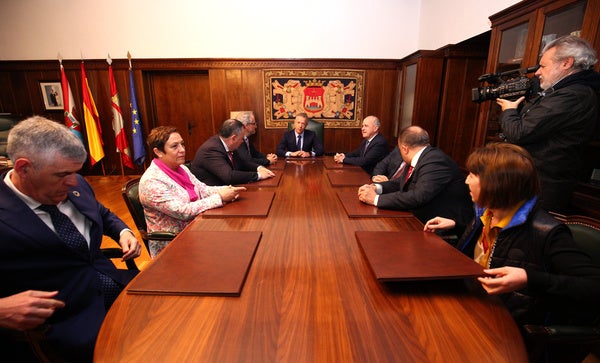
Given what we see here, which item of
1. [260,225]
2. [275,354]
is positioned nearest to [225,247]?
[260,225]

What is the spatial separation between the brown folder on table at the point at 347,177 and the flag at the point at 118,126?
4169 mm

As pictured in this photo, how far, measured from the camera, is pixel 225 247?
3.59ft

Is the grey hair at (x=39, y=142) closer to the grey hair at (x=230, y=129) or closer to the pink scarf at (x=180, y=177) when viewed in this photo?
the pink scarf at (x=180, y=177)

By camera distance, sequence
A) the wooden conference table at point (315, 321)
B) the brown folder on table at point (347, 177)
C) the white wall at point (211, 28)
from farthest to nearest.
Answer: the white wall at point (211, 28) → the brown folder on table at point (347, 177) → the wooden conference table at point (315, 321)

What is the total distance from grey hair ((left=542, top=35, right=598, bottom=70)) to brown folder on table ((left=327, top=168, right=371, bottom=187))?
Result: 1287 mm

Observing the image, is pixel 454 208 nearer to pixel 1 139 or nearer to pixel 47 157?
pixel 47 157

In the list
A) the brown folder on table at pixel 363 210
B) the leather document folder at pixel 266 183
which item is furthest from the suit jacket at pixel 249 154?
the brown folder on table at pixel 363 210

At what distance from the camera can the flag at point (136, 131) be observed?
4.81 metres

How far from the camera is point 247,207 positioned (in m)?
1.57

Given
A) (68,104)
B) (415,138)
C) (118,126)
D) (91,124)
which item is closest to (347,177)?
(415,138)

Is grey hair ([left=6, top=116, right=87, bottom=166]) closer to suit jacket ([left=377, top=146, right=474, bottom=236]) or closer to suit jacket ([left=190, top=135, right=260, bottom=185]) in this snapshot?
suit jacket ([left=190, top=135, right=260, bottom=185])

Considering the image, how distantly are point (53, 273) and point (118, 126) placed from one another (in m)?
4.65

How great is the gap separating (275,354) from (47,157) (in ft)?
3.23

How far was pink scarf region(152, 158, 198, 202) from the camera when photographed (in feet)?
5.28
